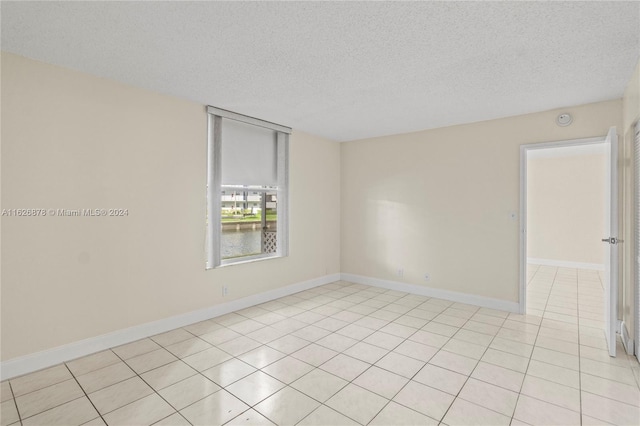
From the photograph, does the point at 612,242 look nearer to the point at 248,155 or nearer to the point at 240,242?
the point at 248,155

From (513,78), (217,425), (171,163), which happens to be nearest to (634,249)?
(513,78)

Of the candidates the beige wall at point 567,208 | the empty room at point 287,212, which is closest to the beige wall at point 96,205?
the empty room at point 287,212

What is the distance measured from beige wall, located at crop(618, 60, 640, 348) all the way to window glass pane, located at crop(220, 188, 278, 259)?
4.19 metres

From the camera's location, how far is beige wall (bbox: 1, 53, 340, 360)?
8.45 ft

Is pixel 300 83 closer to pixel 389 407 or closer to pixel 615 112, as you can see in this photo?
pixel 389 407

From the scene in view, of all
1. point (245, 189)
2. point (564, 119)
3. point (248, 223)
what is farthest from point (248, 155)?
point (564, 119)

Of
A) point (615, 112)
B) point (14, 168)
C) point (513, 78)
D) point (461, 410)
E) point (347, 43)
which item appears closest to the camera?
point (461, 410)

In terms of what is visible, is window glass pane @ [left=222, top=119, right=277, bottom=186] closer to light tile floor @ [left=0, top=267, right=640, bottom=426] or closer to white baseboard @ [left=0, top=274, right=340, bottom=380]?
white baseboard @ [left=0, top=274, right=340, bottom=380]

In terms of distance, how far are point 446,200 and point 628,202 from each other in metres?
1.97

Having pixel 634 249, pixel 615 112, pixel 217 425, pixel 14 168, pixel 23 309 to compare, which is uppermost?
pixel 615 112

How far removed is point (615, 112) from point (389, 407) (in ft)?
13.1

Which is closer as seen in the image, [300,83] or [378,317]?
[300,83]

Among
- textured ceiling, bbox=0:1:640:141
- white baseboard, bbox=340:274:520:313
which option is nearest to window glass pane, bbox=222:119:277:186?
textured ceiling, bbox=0:1:640:141

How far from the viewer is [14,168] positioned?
8.38ft
